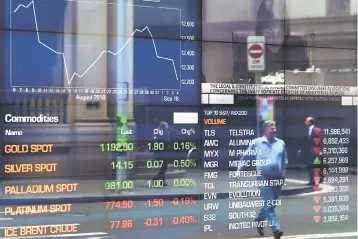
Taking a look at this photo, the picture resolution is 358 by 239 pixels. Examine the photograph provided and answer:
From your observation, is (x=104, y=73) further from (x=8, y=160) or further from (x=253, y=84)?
(x=253, y=84)

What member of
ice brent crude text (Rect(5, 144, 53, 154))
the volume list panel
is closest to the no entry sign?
the volume list panel

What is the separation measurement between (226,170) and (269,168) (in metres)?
0.54

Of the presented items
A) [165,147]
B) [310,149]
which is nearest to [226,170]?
[165,147]

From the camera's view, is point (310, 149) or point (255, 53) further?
point (310, 149)

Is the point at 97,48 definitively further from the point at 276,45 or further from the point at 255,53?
the point at 276,45

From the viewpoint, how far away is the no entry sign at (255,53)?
6.18m

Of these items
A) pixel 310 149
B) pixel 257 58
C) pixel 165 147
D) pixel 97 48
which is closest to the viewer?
pixel 97 48

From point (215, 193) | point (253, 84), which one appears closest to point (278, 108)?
point (253, 84)

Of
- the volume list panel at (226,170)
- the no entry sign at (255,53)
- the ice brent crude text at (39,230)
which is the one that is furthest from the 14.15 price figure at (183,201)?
the no entry sign at (255,53)

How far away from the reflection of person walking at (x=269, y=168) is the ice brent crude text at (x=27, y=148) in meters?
2.05

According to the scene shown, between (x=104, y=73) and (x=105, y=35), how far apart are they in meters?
0.36

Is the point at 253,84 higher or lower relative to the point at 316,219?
higher

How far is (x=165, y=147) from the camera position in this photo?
588 centimetres

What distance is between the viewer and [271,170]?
6.35m
